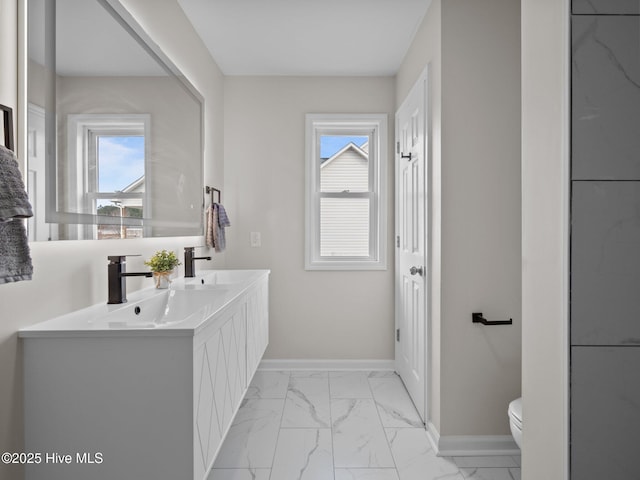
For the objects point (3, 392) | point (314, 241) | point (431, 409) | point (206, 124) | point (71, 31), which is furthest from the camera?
point (314, 241)

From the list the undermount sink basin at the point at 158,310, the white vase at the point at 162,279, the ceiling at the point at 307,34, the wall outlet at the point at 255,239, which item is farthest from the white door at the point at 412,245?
the white vase at the point at 162,279

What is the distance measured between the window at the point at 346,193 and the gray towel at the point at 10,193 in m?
2.59

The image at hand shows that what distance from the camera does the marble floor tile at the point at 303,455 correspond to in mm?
1967

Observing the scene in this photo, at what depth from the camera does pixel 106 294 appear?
1.64m

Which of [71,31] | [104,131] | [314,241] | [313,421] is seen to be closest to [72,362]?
[104,131]

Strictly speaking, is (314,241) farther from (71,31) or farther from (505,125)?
(71,31)

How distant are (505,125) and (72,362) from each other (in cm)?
216

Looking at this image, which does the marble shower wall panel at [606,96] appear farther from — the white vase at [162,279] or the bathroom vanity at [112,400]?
the white vase at [162,279]

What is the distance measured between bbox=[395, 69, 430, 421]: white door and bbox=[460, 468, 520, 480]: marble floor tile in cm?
46

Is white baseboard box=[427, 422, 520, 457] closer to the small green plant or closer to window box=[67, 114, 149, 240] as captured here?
the small green plant

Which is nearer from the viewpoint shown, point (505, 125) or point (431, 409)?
point (505, 125)

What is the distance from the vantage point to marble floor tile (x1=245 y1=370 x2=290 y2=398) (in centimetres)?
292

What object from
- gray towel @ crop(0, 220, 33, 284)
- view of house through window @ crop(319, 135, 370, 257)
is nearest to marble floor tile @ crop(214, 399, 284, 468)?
view of house through window @ crop(319, 135, 370, 257)

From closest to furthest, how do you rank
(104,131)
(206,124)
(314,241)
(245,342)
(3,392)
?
(3,392), (104,131), (245,342), (206,124), (314,241)
